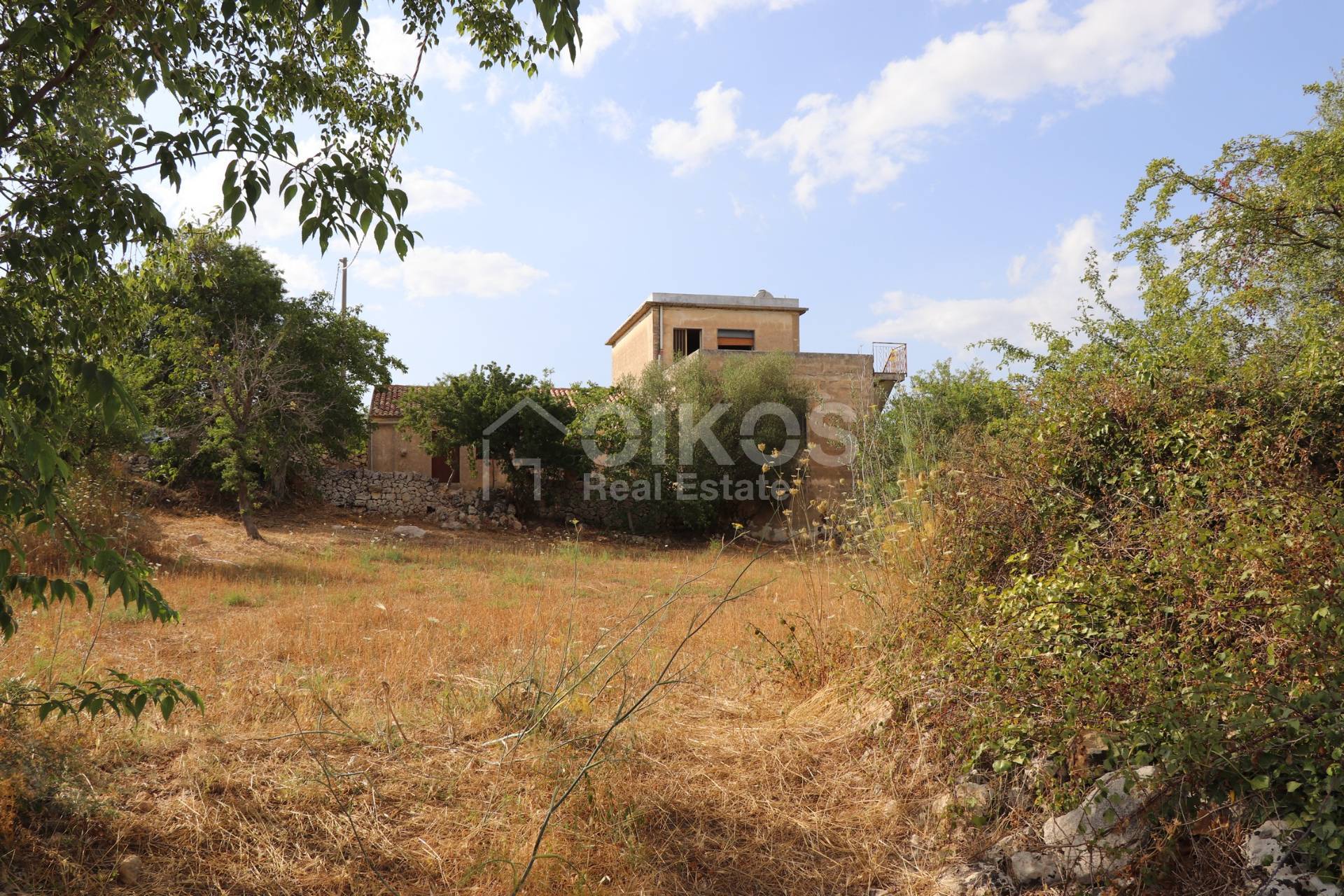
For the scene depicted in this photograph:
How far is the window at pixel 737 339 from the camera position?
26.0m

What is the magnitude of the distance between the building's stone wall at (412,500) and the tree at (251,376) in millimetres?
942

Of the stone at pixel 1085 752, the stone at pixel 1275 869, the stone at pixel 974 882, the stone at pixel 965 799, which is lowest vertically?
the stone at pixel 974 882

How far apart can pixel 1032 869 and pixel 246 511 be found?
16.2 meters

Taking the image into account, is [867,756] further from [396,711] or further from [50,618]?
[50,618]

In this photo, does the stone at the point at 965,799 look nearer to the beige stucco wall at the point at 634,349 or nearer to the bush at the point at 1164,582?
the bush at the point at 1164,582

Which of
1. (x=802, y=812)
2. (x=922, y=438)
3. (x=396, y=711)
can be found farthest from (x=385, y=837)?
(x=922, y=438)

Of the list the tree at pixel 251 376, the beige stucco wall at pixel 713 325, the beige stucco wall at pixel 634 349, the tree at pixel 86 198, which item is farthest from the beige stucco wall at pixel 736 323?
the tree at pixel 86 198

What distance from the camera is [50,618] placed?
666 cm

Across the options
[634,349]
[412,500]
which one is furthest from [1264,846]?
[634,349]

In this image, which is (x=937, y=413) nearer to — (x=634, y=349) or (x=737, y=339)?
(x=737, y=339)

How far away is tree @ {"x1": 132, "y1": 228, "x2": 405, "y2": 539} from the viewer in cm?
1576

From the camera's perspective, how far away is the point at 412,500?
21734 mm

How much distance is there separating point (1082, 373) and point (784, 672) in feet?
8.72

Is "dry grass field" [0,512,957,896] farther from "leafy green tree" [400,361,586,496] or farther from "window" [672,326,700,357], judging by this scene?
"window" [672,326,700,357]
